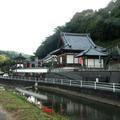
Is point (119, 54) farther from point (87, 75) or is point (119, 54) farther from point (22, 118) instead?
point (22, 118)

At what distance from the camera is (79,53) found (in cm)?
5053

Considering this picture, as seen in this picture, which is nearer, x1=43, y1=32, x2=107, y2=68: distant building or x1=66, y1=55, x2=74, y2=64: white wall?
x1=43, y1=32, x2=107, y2=68: distant building

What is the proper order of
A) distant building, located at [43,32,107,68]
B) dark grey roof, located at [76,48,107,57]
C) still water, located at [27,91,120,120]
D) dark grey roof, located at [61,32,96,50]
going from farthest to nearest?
dark grey roof, located at [61,32,96,50]
distant building, located at [43,32,107,68]
dark grey roof, located at [76,48,107,57]
still water, located at [27,91,120,120]

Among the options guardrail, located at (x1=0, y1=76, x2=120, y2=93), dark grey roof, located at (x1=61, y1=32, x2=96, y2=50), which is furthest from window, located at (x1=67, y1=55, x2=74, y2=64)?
guardrail, located at (x1=0, y1=76, x2=120, y2=93)

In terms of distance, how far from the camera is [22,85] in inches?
2030

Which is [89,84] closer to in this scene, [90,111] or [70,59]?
[90,111]

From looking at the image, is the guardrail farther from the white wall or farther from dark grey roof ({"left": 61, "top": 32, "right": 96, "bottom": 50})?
dark grey roof ({"left": 61, "top": 32, "right": 96, "bottom": 50})

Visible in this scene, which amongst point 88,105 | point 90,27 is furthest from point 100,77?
point 90,27

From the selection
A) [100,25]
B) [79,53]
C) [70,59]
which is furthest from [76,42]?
[100,25]

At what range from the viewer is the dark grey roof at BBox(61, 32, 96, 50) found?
53.4 m

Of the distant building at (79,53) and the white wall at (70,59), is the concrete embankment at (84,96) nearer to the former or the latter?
the distant building at (79,53)

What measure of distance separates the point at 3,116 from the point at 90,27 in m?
61.1

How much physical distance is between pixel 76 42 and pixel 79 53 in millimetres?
5416

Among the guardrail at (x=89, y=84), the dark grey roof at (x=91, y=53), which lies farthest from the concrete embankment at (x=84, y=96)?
the dark grey roof at (x=91, y=53)
